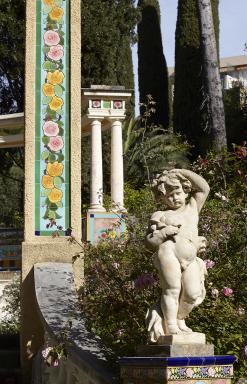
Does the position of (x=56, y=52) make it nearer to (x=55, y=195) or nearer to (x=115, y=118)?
(x=55, y=195)

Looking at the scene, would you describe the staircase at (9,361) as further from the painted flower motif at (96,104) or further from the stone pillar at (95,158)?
the painted flower motif at (96,104)

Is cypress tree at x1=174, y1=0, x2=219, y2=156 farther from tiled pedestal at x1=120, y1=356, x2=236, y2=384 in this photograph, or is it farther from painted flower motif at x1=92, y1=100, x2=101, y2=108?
tiled pedestal at x1=120, y1=356, x2=236, y2=384

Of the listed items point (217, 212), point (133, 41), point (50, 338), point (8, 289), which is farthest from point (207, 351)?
point (133, 41)

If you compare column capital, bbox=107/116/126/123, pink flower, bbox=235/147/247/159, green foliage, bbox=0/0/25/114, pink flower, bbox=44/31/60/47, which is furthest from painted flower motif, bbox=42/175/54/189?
green foliage, bbox=0/0/25/114

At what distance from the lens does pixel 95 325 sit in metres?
6.55

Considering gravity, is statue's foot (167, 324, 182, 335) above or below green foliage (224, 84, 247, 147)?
below

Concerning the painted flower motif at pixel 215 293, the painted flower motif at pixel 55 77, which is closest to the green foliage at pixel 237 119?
the painted flower motif at pixel 55 77

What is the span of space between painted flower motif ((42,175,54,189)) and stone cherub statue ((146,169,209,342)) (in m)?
3.32

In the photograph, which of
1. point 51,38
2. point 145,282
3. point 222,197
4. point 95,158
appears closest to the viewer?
point 145,282

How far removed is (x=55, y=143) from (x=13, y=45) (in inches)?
613

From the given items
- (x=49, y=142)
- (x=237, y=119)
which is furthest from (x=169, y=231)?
(x=237, y=119)

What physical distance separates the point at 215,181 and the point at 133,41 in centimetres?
1824

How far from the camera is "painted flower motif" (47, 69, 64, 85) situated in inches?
324

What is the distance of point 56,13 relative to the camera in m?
8.39
